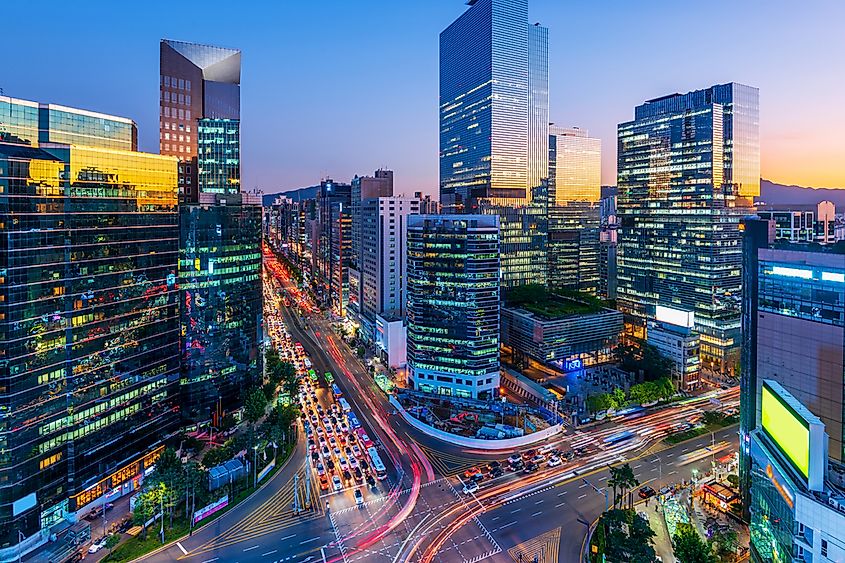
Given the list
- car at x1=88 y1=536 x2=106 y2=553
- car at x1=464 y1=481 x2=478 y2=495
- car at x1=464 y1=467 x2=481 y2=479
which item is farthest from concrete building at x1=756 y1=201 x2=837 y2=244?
car at x1=88 y1=536 x2=106 y2=553

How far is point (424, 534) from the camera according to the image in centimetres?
5534

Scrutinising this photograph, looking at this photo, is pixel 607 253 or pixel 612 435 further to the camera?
pixel 607 253

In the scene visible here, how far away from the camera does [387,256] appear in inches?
5182

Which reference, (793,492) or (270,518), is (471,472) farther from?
(793,492)

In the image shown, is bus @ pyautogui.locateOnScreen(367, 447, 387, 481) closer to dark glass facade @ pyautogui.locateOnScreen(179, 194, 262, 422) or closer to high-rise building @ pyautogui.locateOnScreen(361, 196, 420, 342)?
dark glass facade @ pyautogui.locateOnScreen(179, 194, 262, 422)

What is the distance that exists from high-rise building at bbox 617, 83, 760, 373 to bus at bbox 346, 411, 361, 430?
264 feet

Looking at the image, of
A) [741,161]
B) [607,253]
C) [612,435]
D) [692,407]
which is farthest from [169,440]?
[607,253]

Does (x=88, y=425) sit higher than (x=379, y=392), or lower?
higher

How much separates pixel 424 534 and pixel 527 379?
169 feet

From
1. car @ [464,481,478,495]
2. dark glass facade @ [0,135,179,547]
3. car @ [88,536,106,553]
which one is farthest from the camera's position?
car @ [464,481,478,495]

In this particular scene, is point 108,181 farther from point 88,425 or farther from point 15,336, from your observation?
point 88,425

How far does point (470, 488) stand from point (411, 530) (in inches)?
418

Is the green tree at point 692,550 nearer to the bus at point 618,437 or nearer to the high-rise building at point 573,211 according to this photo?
the bus at point 618,437

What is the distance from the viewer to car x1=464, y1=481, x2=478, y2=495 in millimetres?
63316
